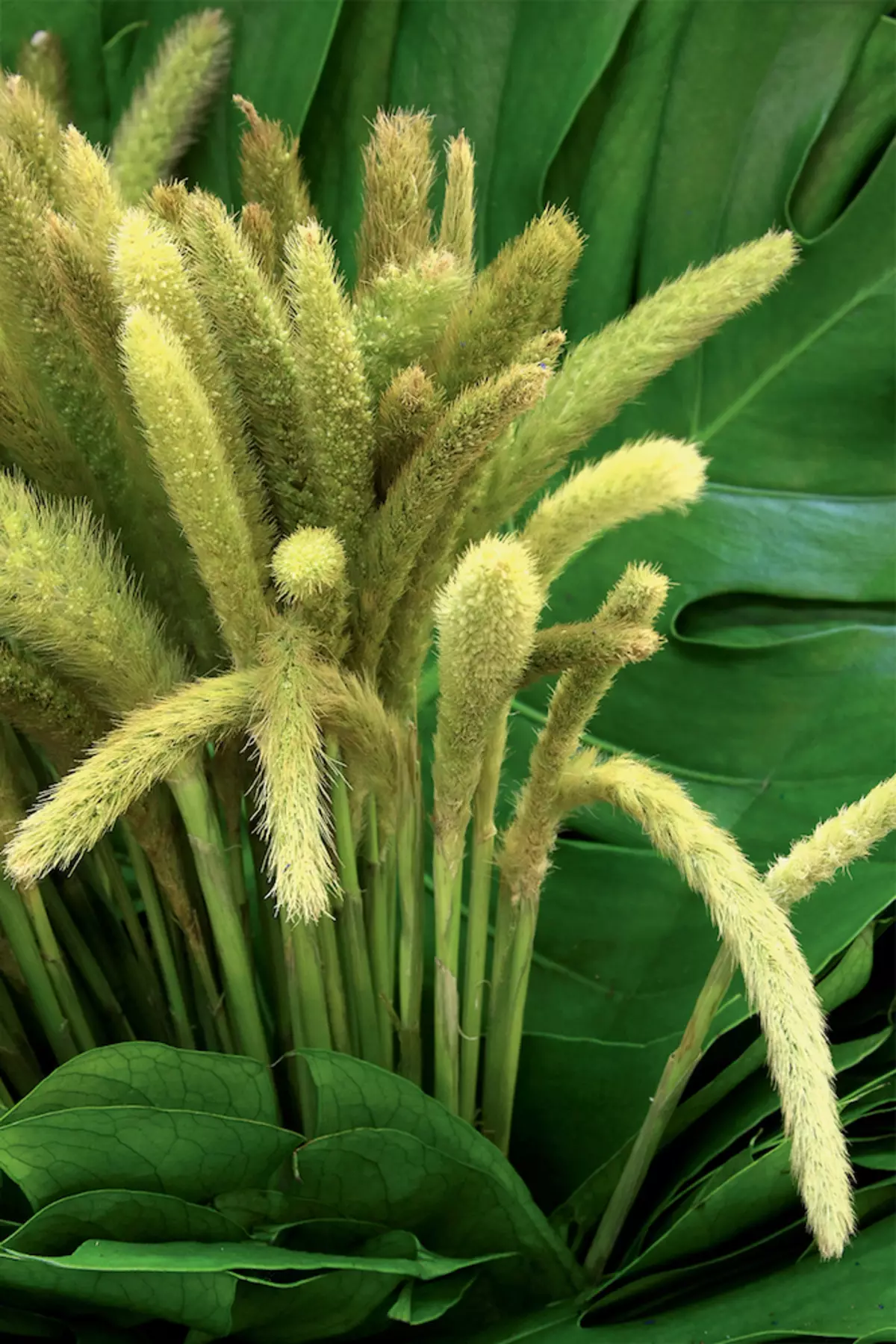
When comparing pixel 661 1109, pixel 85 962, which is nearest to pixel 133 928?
pixel 85 962

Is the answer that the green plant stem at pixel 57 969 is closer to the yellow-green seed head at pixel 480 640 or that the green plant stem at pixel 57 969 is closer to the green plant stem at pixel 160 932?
the green plant stem at pixel 160 932

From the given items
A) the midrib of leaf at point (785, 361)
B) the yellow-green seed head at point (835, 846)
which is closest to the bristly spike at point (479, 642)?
the yellow-green seed head at point (835, 846)

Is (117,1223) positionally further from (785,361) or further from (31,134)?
(785,361)

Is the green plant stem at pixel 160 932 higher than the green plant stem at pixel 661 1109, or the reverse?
the green plant stem at pixel 160 932

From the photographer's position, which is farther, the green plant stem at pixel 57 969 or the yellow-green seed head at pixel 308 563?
the green plant stem at pixel 57 969

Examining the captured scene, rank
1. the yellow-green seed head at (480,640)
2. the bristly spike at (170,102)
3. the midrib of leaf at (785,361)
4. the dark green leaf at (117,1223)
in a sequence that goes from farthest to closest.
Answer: the midrib of leaf at (785,361) < the bristly spike at (170,102) < the dark green leaf at (117,1223) < the yellow-green seed head at (480,640)

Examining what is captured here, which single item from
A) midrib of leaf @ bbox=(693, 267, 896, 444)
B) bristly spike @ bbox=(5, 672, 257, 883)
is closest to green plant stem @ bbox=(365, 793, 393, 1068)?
bristly spike @ bbox=(5, 672, 257, 883)

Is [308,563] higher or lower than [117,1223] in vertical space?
higher
